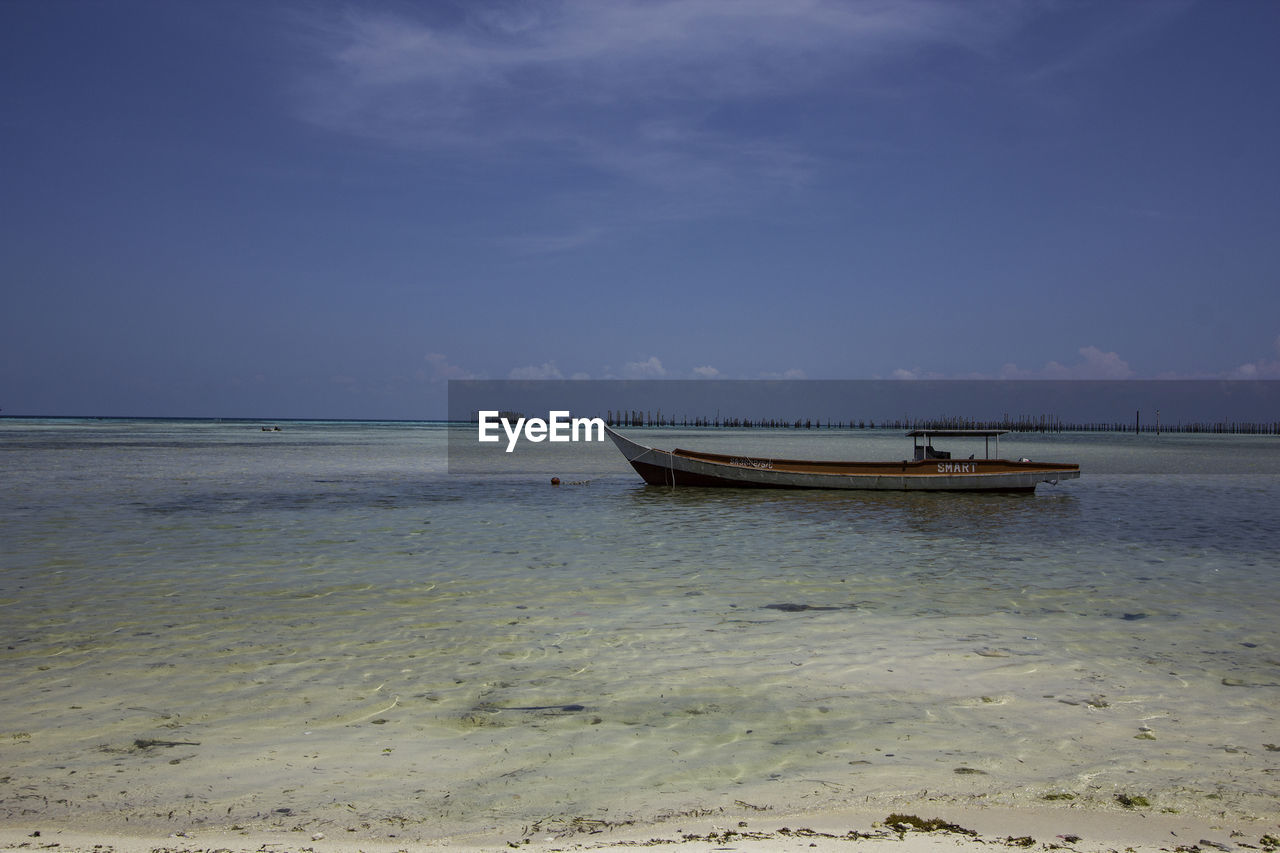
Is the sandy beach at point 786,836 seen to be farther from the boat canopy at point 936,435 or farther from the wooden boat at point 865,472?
the boat canopy at point 936,435

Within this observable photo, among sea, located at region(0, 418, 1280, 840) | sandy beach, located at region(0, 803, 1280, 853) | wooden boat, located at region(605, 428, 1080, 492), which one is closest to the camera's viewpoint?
sandy beach, located at region(0, 803, 1280, 853)

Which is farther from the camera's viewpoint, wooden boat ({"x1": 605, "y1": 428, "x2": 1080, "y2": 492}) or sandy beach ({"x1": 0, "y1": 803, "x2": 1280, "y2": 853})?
wooden boat ({"x1": 605, "y1": 428, "x2": 1080, "y2": 492})

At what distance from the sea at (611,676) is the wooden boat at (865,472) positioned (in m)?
8.88

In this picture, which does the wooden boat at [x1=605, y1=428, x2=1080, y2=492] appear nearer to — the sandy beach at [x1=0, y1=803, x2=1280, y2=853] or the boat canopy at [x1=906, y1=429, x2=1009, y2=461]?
the boat canopy at [x1=906, y1=429, x2=1009, y2=461]

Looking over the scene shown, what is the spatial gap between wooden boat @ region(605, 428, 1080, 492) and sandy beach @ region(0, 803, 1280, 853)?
70.1ft

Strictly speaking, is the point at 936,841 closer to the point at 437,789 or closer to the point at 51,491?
the point at 437,789

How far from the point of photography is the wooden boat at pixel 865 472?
26016 millimetres

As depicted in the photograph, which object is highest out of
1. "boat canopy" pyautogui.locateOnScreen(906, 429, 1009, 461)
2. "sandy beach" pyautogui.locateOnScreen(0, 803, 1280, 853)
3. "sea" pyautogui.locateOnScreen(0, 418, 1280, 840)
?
"boat canopy" pyautogui.locateOnScreen(906, 429, 1009, 461)

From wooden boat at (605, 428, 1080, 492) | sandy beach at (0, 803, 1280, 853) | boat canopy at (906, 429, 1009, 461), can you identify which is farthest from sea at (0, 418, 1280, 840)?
boat canopy at (906, 429, 1009, 461)

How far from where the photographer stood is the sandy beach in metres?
4.05

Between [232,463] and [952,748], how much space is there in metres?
41.2

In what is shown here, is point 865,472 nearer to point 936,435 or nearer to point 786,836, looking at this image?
point 936,435

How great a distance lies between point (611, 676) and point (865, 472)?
66.2 feet

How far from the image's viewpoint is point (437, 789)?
4.83m
